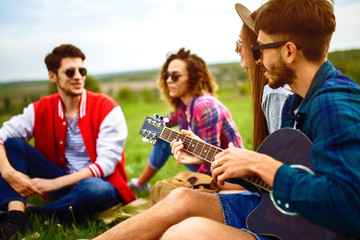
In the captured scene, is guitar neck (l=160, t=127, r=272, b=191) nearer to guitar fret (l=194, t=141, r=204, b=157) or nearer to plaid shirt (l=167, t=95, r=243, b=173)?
guitar fret (l=194, t=141, r=204, b=157)

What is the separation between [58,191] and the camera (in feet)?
12.2

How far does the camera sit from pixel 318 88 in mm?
1803

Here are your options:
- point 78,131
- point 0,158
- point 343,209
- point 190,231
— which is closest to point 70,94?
point 78,131

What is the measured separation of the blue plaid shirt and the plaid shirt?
1.92 m

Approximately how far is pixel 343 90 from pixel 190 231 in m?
1.10

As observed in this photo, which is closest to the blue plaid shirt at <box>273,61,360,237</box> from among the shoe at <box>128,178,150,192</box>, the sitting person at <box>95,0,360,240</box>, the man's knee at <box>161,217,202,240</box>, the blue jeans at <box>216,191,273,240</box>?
the sitting person at <box>95,0,360,240</box>

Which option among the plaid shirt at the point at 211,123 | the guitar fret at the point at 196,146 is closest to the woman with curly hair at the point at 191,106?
the plaid shirt at the point at 211,123

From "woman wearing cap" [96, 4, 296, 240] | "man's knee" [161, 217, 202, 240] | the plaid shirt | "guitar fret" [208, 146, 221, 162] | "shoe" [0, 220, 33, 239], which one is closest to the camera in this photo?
"man's knee" [161, 217, 202, 240]

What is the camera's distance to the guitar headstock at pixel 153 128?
2.79 metres

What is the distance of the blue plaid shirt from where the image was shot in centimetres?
139

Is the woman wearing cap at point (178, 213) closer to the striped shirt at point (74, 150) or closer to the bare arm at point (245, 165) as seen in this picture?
the bare arm at point (245, 165)

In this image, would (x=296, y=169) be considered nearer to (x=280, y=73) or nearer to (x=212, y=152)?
(x=280, y=73)

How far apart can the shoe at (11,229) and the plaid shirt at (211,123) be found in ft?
6.07

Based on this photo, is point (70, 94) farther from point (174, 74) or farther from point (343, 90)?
point (343, 90)
